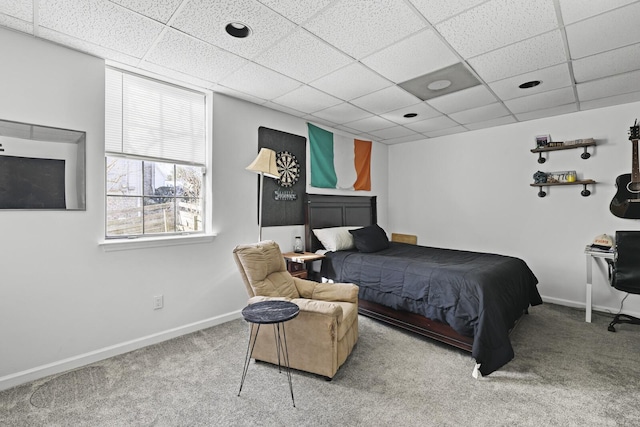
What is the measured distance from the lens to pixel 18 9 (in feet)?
6.40

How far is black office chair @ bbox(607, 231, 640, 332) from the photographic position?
120 inches

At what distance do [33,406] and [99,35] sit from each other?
259 centimetres

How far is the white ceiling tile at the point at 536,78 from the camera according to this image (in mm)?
2787

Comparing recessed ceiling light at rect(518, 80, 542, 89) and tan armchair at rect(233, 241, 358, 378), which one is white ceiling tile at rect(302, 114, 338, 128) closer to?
tan armchair at rect(233, 241, 358, 378)

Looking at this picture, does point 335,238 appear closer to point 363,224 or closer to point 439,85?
point 363,224

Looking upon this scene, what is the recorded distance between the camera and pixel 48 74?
7.74 ft

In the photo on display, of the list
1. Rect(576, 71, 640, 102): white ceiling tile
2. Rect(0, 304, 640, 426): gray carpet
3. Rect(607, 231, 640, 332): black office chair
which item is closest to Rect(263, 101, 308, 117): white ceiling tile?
Rect(0, 304, 640, 426): gray carpet

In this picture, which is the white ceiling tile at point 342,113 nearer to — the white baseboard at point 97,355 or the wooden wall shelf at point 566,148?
the wooden wall shelf at point 566,148

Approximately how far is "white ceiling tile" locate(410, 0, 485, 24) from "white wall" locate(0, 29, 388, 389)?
2273 millimetres

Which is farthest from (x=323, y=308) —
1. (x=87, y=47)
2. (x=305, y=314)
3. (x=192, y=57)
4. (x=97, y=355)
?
(x=87, y=47)

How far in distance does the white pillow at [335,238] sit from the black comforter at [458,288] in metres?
0.18

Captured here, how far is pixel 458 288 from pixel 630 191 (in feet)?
8.91

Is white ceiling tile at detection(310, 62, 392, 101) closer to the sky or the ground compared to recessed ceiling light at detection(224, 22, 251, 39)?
closer to the ground

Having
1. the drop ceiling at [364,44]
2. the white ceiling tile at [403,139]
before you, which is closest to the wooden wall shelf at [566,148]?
the drop ceiling at [364,44]
